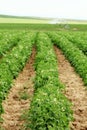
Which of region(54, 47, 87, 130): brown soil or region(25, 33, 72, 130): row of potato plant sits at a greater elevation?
region(25, 33, 72, 130): row of potato plant

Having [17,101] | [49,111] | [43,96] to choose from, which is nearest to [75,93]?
[17,101]

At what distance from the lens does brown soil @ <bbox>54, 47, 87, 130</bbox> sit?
40.7 ft

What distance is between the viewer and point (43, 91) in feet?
44.7

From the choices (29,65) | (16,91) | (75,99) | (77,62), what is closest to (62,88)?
(75,99)

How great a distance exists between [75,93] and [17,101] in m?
2.64

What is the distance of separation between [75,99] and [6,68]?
4393 mm

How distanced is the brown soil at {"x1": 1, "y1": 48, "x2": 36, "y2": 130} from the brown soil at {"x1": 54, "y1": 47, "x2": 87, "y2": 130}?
62.3 inches

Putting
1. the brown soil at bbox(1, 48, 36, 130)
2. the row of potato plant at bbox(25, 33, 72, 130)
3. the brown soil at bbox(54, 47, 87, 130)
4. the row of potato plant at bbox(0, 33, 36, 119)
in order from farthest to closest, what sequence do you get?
1. the row of potato plant at bbox(0, 33, 36, 119)
2. the brown soil at bbox(54, 47, 87, 130)
3. the brown soil at bbox(1, 48, 36, 130)
4. the row of potato plant at bbox(25, 33, 72, 130)

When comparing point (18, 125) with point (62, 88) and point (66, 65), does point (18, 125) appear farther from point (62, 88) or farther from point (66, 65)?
point (66, 65)

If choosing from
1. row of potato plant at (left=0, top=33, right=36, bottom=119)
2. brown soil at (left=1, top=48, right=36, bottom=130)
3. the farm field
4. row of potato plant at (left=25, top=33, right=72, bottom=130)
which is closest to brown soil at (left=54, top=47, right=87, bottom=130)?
the farm field

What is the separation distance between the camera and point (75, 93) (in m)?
16.1

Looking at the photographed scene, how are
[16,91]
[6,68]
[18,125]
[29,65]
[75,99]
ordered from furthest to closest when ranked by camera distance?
[29,65] < [6,68] < [16,91] < [75,99] < [18,125]

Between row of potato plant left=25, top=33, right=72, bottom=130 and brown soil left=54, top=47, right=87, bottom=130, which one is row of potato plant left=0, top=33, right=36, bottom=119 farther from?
brown soil left=54, top=47, right=87, bottom=130

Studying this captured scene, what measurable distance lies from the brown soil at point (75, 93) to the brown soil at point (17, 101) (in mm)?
1581
